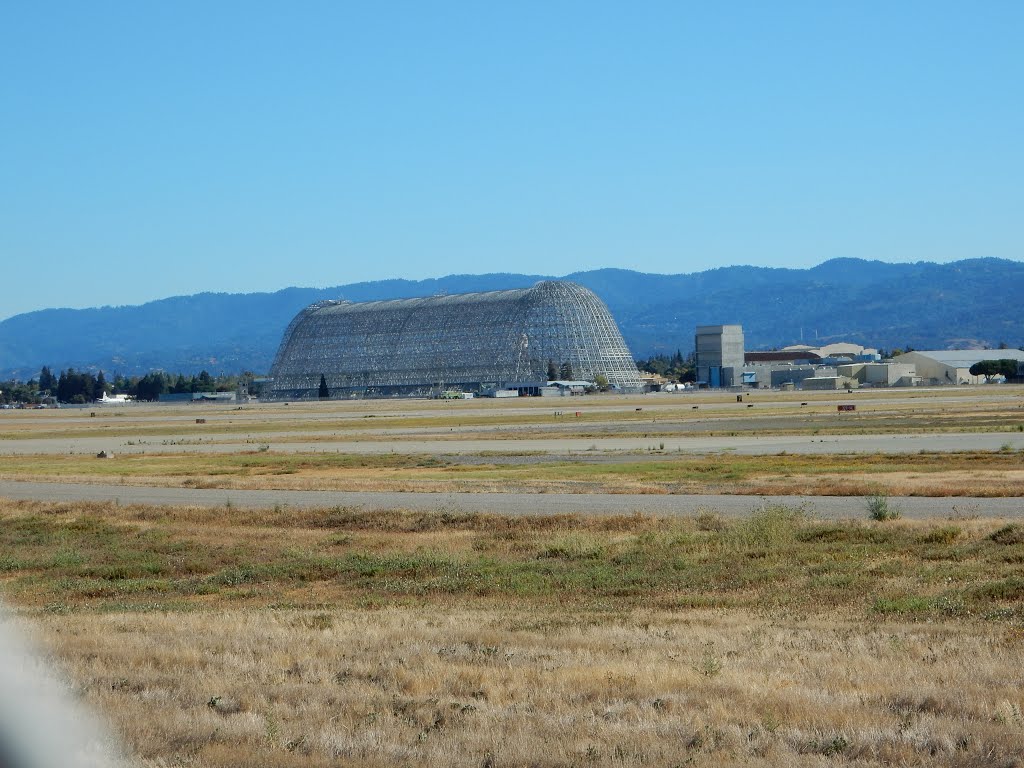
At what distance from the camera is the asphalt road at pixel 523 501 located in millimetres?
26234

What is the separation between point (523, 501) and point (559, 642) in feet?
56.5

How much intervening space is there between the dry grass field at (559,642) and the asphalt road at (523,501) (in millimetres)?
2703

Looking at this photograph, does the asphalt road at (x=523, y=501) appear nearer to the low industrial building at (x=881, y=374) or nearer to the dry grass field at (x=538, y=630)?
the dry grass field at (x=538, y=630)

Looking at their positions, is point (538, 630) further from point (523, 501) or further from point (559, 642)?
point (523, 501)

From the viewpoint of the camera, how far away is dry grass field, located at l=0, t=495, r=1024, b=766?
9.04 m

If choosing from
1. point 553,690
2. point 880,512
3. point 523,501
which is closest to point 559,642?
point 553,690

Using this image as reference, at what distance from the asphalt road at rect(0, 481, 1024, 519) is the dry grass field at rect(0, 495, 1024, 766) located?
2703 millimetres

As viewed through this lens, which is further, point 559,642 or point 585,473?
point 585,473

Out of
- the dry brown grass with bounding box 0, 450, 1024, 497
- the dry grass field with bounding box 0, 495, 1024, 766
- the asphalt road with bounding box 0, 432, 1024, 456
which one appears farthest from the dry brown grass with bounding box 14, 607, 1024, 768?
the asphalt road with bounding box 0, 432, 1024, 456

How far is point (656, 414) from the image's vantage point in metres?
92.3

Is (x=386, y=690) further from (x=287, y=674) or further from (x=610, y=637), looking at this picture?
(x=610, y=637)

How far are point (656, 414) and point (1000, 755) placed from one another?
84.1 m

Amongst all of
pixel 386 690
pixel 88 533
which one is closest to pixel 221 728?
pixel 386 690

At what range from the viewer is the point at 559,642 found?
12914mm
